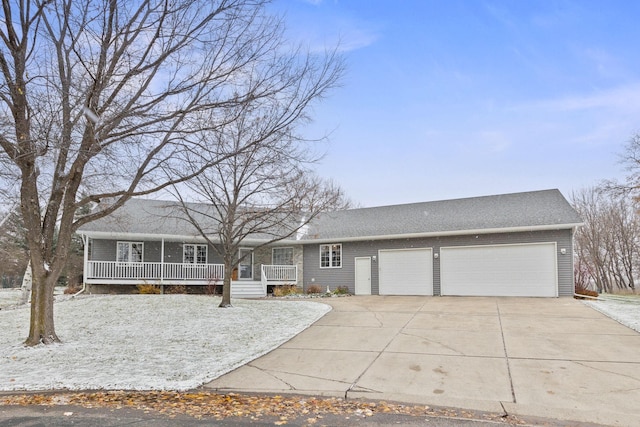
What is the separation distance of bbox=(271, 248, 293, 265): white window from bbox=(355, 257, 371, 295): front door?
150 inches

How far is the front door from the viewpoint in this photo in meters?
20.6

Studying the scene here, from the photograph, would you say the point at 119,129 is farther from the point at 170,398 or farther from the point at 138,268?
the point at 138,268

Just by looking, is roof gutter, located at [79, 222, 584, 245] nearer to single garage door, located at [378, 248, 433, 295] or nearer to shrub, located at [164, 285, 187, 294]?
single garage door, located at [378, 248, 433, 295]

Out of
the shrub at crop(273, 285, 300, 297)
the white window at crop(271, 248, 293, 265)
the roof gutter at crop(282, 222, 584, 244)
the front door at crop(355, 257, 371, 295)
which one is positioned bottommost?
the shrub at crop(273, 285, 300, 297)

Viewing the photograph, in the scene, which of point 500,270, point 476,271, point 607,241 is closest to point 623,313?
point 500,270

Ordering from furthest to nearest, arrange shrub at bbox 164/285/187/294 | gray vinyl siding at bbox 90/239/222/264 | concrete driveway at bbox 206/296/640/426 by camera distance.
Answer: gray vinyl siding at bbox 90/239/222/264 → shrub at bbox 164/285/187/294 → concrete driveway at bbox 206/296/640/426

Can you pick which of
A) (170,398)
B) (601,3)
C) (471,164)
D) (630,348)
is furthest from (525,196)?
(170,398)

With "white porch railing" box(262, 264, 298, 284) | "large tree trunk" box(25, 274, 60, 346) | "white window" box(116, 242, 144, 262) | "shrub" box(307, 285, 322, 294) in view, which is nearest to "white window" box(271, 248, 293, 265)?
"white porch railing" box(262, 264, 298, 284)

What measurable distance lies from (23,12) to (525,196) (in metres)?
18.9

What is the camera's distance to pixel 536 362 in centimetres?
724

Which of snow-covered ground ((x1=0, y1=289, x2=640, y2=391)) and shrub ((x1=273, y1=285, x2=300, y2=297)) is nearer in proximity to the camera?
snow-covered ground ((x1=0, y1=289, x2=640, y2=391))

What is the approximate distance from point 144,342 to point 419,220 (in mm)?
13971

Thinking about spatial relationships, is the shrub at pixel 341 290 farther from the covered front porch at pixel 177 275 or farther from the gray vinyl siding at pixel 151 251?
the gray vinyl siding at pixel 151 251

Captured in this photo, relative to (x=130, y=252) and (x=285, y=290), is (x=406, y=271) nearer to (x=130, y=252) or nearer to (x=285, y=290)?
(x=285, y=290)
